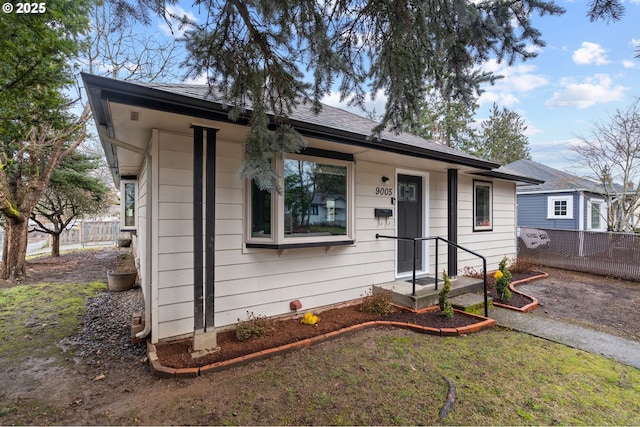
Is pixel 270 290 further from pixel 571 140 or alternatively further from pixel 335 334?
pixel 571 140

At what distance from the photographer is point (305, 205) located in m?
4.19

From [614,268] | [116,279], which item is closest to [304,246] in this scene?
[116,279]

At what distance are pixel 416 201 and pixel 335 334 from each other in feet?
11.1

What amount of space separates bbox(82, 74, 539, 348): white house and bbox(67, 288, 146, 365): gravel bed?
0.34 meters

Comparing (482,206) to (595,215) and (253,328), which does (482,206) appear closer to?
(253,328)

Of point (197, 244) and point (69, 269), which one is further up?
point (197, 244)

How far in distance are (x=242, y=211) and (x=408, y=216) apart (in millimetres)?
3347

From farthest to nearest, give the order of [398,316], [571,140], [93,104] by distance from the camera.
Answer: [571,140]
[398,316]
[93,104]

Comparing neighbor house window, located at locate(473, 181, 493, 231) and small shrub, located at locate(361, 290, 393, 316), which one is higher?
neighbor house window, located at locate(473, 181, 493, 231)

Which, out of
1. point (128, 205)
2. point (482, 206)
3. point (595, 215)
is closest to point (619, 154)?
point (595, 215)

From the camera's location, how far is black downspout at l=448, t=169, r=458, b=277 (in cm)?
602

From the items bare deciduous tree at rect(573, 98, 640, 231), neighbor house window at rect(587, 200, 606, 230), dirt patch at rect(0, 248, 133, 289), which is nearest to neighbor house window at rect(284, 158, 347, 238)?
dirt patch at rect(0, 248, 133, 289)

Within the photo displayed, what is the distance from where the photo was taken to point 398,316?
169 inches

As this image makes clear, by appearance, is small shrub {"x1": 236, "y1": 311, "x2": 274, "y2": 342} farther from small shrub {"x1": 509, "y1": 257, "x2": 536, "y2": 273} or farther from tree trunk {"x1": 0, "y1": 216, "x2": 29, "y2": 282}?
tree trunk {"x1": 0, "y1": 216, "x2": 29, "y2": 282}
